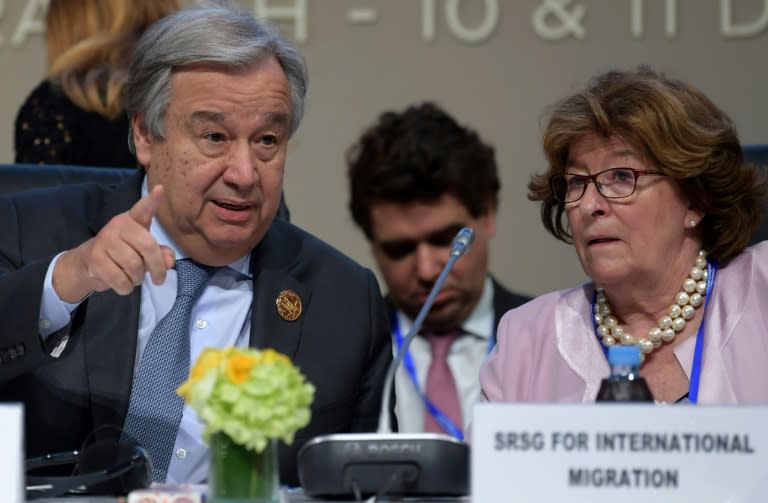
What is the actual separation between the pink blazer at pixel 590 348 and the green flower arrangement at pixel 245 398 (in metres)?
0.84

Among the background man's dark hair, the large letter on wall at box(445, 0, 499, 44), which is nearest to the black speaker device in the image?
the background man's dark hair

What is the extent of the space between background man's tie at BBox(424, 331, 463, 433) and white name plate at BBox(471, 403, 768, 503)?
219 centimetres

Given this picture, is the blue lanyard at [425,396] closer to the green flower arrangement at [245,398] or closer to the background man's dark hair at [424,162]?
the background man's dark hair at [424,162]

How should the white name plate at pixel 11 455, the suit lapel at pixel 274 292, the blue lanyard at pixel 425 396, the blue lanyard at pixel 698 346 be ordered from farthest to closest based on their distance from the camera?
the blue lanyard at pixel 425 396, the suit lapel at pixel 274 292, the blue lanyard at pixel 698 346, the white name plate at pixel 11 455

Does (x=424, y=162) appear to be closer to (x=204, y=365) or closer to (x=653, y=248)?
(x=653, y=248)

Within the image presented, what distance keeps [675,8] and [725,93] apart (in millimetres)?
319

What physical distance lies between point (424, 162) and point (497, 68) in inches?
15.8

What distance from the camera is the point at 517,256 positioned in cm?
443

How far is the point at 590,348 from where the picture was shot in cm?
253

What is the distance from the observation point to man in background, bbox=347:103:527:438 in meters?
4.10

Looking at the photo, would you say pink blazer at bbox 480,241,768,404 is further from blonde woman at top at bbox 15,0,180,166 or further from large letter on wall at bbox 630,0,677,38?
large letter on wall at bbox 630,0,677,38

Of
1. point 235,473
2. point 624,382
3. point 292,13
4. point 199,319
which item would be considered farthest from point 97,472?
point 292,13

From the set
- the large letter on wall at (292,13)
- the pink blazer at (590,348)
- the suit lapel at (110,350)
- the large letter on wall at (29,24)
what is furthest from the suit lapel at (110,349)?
the large letter on wall at (29,24)

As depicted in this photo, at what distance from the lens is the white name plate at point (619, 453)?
67.0 inches
